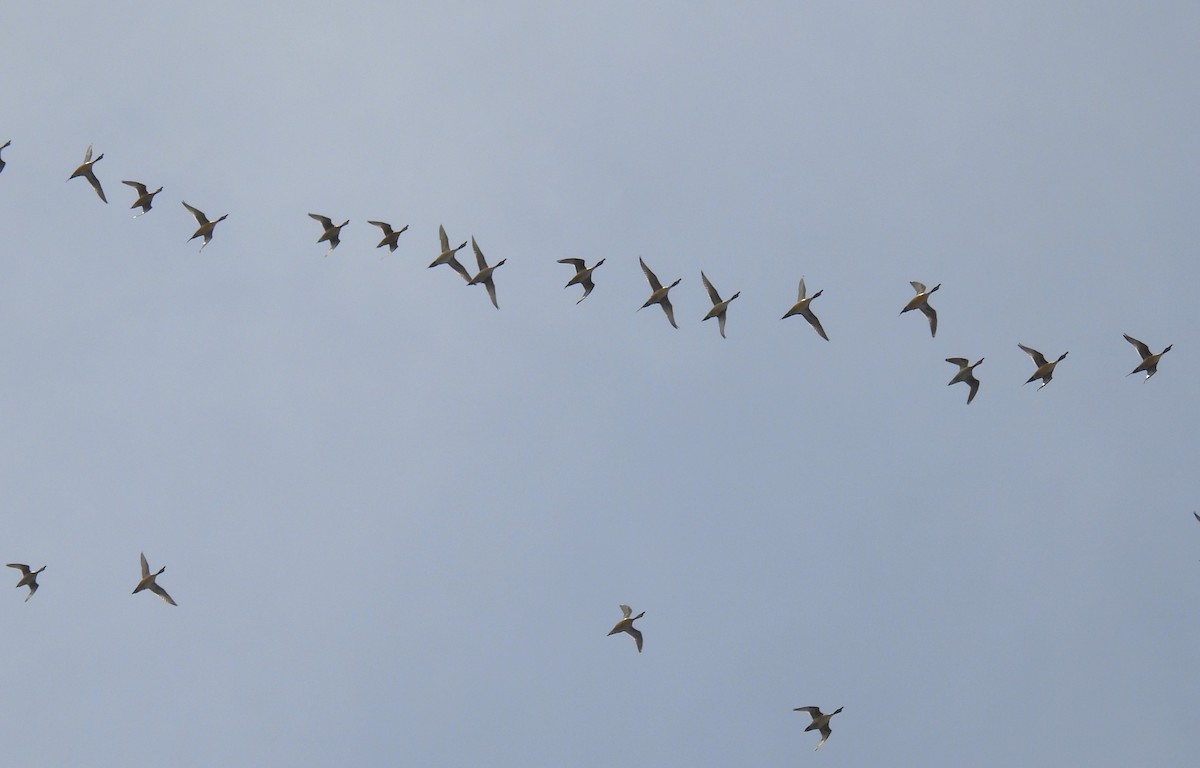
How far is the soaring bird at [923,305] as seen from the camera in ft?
323

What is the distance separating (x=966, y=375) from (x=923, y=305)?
16.3 ft

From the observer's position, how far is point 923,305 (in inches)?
3905

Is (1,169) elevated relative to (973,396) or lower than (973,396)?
elevated

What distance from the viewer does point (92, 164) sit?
105000 millimetres

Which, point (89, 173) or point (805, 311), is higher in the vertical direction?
point (89, 173)

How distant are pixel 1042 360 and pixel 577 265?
28017 millimetres

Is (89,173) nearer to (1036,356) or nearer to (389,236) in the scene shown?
(389,236)

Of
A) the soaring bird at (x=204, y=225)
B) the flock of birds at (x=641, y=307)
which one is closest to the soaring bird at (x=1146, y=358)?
the flock of birds at (x=641, y=307)

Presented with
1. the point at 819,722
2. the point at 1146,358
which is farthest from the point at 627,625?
the point at 1146,358

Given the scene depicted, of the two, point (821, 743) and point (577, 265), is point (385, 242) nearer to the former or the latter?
point (577, 265)

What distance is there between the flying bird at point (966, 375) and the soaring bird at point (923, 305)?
2.20 m

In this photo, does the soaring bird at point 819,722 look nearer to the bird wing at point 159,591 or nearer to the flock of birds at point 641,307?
the flock of birds at point 641,307

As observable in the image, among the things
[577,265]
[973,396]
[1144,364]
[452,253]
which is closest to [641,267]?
[577,265]

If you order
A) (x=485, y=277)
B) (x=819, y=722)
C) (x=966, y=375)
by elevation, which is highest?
(x=485, y=277)
